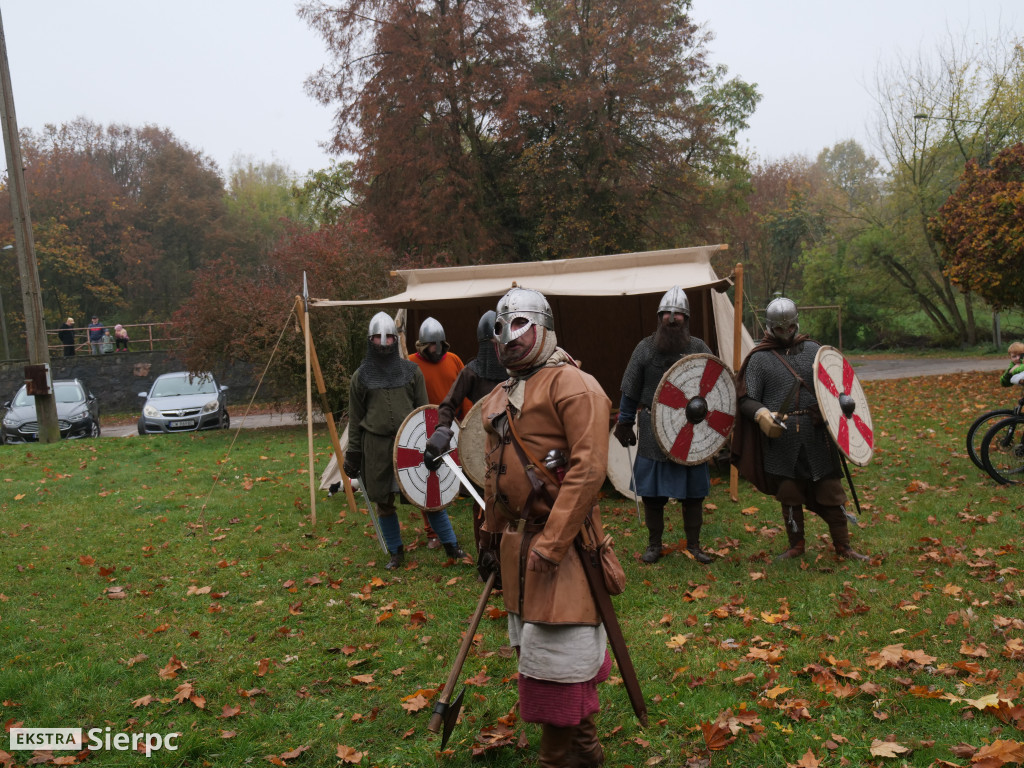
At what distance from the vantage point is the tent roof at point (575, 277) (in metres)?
7.71

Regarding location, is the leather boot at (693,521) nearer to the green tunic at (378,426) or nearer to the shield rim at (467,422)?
the shield rim at (467,422)

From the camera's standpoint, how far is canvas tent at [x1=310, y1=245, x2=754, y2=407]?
782cm

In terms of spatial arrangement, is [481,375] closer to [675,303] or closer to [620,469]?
[675,303]

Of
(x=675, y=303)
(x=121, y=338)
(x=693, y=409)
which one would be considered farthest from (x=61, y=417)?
(x=693, y=409)

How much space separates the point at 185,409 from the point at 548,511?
14.8 metres

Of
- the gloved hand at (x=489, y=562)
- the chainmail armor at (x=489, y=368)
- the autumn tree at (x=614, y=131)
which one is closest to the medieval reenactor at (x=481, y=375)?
the chainmail armor at (x=489, y=368)

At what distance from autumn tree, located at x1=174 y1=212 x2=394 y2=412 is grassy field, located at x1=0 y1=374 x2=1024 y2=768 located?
6647 mm

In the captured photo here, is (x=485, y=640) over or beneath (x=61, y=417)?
beneath

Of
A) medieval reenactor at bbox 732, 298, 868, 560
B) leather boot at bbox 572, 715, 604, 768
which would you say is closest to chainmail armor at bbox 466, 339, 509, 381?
medieval reenactor at bbox 732, 298, 868, 560

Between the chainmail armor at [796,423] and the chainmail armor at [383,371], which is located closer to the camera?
the chainmail armor at [796,423]

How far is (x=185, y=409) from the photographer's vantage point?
1617cm

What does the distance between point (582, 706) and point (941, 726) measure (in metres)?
1.49

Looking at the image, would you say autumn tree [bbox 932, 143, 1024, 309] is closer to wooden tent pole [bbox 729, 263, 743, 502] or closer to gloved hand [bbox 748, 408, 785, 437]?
wooden tent pole [bbox 729, 263, 743, 502]

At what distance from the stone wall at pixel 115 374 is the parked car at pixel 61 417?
8.76m
